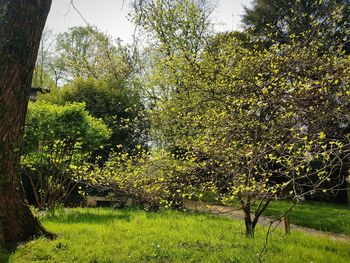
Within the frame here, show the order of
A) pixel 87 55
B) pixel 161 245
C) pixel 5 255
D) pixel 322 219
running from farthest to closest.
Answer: pixel 87 55 → pixel 322 219 → pixel 161 245 → pixel 5 255

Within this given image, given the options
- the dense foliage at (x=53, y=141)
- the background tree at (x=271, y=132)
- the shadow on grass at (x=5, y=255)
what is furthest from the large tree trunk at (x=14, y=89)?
the dense foliage at (x=53, y=141)

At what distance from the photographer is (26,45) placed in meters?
5.14

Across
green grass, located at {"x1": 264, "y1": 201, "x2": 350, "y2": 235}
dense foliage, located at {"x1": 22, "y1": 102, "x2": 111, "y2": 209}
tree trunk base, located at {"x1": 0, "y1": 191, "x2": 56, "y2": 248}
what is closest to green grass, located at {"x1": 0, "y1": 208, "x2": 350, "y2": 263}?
tree trunk base, located at {"x1": 0, "y1": 191, "x2": 56, "y2": 248}

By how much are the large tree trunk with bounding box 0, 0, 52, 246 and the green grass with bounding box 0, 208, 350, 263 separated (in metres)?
0.55

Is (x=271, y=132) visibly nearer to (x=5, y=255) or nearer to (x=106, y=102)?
(x=5, y=255)

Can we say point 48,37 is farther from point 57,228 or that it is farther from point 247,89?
point 247,89

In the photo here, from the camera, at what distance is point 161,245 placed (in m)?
5.61

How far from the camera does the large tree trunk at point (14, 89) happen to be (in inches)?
196

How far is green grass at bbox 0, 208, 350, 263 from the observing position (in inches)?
192

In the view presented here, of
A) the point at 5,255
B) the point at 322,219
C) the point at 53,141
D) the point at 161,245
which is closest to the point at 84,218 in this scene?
the point at 53,141

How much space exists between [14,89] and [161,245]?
351 centimetres

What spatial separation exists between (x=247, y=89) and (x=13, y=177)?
12.7 ft

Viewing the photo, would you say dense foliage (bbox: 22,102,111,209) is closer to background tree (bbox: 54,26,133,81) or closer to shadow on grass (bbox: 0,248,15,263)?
shadow on grass (bbox: 0,248,15,263)

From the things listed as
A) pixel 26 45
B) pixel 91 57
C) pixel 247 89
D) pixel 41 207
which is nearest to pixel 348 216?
pixel 247 89
